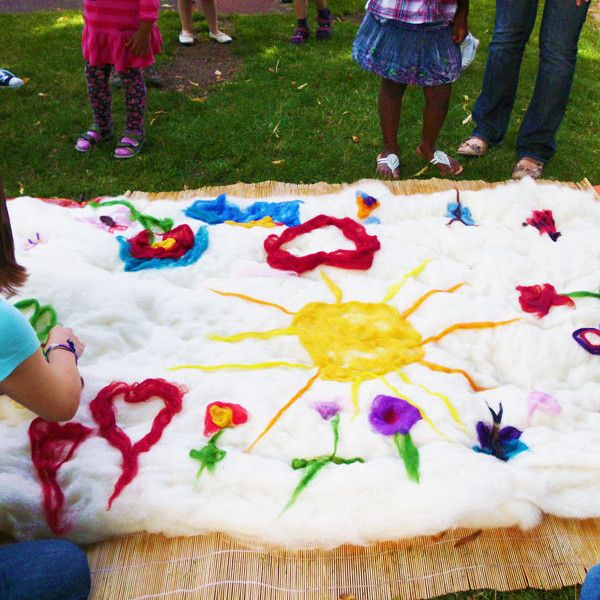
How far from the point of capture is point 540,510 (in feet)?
4.44

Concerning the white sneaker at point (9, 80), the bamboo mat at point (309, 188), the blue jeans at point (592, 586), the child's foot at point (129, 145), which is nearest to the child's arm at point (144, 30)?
the child's foot at point (129, 145)

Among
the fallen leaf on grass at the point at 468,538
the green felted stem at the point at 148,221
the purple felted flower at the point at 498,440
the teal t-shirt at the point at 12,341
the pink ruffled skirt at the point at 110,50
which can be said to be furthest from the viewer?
the pink ruffled skirt at the point at 110,50

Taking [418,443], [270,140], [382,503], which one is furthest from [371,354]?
[270,140]

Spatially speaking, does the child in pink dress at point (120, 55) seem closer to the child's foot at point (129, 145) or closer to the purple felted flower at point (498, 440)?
the child's foot at point (129, 145)

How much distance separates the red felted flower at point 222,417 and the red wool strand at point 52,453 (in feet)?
0.90

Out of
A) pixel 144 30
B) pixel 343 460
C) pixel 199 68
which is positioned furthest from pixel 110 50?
pixel 343 460

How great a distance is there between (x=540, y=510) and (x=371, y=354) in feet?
1.88

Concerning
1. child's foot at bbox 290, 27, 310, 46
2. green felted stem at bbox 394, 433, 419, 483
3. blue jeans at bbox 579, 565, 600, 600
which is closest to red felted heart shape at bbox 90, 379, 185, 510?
green felted stem at bbox 394, 433, 419, 483

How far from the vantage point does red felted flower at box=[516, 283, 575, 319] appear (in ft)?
5.99

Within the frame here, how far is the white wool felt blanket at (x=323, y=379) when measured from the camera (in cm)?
132

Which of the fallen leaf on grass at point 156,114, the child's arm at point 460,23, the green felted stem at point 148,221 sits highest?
the child's arm at point 460,23

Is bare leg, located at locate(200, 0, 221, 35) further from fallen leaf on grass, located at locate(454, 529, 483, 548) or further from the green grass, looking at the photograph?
fallen leaf on grass, located at locate(454, 529, 483, 548)

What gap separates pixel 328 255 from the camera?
6.61 feet

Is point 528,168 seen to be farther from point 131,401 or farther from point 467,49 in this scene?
point 131,401
